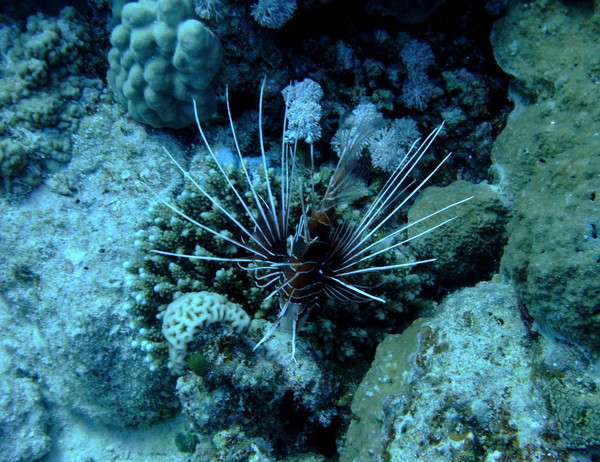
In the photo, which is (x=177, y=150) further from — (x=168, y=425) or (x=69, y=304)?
(x=168, y=425)

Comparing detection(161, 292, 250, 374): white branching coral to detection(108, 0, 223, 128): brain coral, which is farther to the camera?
detection(108, 0, 223, 128): brain coral

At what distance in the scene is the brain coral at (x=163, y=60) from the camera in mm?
3078

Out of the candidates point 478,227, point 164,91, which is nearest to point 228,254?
point 164,91

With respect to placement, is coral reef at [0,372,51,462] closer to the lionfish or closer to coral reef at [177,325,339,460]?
coral reef at [177,325,339,460]

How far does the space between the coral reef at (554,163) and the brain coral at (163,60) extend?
260 cm

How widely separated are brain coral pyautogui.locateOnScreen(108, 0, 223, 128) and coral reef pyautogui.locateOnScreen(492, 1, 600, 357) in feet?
8.53

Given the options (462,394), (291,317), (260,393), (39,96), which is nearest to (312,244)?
(291,317)

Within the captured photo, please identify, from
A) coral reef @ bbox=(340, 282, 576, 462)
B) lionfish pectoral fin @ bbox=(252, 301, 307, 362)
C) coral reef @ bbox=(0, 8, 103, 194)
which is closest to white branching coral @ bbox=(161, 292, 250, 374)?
lionfish pectoral fin @ bbox=(252, 301, 307, 362)

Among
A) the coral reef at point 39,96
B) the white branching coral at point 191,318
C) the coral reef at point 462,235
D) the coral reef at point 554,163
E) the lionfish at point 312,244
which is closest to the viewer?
the coral reef at point 554,163

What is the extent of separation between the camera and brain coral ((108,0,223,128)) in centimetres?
308

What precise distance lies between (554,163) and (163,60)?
10.1 feet

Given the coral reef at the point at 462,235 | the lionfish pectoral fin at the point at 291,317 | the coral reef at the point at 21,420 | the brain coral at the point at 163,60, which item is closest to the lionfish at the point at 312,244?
the lionfish pectoral fin at the point at 291,317

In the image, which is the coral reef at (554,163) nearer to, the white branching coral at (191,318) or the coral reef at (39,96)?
the white branching coral at (191,318)

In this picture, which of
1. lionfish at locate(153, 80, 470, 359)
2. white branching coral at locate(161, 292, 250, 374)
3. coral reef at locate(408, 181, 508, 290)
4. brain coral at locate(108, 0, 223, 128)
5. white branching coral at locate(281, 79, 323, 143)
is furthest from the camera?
white branching coral at locate(281, 79, 323, 143)
